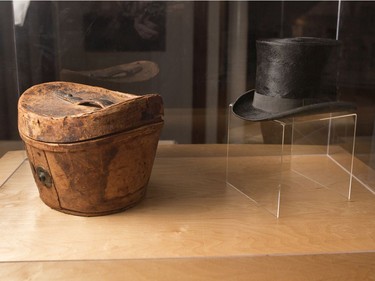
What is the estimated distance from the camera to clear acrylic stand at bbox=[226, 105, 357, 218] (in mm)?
1908

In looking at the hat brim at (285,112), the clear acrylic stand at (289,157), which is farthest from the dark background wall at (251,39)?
the hat brim at (285,112)

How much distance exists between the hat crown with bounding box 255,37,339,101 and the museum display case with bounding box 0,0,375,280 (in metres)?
0.09

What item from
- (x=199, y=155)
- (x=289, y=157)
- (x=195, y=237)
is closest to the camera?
(x=195, y=237)

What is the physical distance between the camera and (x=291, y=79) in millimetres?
1764

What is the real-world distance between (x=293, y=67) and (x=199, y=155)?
2.66 feet

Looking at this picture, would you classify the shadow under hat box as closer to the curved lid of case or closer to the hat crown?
the curved lid of case

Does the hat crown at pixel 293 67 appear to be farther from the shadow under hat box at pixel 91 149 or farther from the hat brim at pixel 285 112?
the shadow under hat box at pixel 91 149

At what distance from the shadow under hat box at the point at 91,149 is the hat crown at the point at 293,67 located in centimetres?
44

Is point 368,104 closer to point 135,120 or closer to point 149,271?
point 135,120

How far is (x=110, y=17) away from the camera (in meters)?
2.34

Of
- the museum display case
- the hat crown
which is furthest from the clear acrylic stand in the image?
the hat crown

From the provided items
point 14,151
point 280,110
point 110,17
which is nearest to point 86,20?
point 110,17

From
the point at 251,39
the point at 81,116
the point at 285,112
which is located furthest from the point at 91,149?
the point at 251,39

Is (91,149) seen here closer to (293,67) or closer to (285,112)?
(285,112)
